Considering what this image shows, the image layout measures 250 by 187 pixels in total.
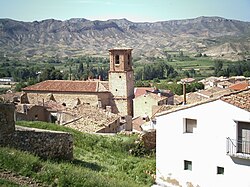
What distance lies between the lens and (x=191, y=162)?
10898 mm

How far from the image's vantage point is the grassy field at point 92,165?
6.69 meters

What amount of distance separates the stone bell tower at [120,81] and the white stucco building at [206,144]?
2440 cm

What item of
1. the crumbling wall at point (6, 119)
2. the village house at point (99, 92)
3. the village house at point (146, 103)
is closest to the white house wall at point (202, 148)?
the crumbling wall at point (6, 119)

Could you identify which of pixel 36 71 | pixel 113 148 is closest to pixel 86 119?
pixel 113 148

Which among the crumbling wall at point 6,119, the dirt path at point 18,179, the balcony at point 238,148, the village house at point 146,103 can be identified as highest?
the crumbling wall at point 6,119

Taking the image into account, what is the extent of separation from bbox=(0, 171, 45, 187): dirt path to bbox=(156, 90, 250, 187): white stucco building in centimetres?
568

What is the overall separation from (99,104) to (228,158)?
82.1ft

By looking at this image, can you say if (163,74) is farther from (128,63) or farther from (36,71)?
→ (128,63)

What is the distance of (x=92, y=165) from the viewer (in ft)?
33.2

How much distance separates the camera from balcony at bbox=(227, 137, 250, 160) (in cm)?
955

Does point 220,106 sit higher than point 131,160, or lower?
higher

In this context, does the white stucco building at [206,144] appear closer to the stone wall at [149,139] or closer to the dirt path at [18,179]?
the stone wall at [149,139]

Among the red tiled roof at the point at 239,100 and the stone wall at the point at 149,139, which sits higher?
the red tiled roof at the point at 239,100

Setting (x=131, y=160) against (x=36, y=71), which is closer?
(x=131, y=160)
